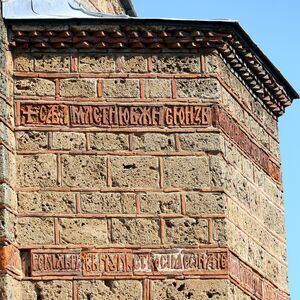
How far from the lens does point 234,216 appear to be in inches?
502

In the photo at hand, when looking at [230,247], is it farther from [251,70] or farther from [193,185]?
[251,70]

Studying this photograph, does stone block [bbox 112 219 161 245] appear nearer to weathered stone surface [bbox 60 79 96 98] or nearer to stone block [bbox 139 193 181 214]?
stone block [bbox 139 193 181 214]

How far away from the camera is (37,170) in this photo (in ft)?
40.6

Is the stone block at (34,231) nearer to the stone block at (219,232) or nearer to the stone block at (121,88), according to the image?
the stone block at (121,88)

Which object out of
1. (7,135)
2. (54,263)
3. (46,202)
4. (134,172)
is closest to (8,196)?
(46,202)

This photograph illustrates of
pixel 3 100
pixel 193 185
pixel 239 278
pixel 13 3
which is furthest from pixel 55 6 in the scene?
pixel 239 278

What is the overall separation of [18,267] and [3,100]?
1.54m

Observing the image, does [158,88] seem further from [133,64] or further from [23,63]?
[23,63]

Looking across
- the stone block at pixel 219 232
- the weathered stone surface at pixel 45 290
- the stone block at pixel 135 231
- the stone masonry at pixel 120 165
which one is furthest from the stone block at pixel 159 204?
the weathered stone surface at pixel 45 290

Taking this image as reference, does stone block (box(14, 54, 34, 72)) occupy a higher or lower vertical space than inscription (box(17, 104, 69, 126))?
higher

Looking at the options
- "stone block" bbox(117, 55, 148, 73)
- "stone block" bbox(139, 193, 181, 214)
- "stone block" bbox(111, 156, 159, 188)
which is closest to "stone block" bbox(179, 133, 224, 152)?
"stone block" bbox(111, 156, 159, 188)

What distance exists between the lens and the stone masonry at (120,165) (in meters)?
12.2

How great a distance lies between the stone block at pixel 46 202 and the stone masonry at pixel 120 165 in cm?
1

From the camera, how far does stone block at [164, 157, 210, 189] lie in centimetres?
1247
